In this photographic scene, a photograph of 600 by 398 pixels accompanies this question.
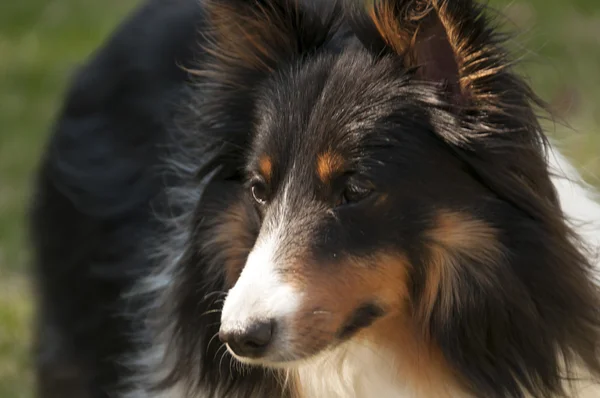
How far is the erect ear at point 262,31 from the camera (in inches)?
135

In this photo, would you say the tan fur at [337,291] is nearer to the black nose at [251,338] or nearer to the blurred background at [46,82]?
the black nose at [251,338]

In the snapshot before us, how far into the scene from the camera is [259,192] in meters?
3.31

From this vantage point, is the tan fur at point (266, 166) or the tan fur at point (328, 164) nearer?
the tan fur at point (328, 164)

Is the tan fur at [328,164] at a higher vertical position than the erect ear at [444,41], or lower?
lower

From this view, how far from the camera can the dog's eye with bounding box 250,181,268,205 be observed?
328 centimetres

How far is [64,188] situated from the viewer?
179 inches

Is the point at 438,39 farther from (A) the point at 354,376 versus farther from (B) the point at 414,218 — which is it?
(A) the point at 354,376

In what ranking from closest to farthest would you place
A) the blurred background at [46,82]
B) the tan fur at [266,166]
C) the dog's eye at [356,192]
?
1. the dog's eye at [356,192]
2. the tan fur at [266,166]
3. the blurred background at [46,82]

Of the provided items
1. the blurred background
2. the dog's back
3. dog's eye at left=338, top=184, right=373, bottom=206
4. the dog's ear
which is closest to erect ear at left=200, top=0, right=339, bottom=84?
the dog's ear

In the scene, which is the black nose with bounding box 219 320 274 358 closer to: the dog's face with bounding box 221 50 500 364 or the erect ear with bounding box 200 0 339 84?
the dog's face with bounding box 221 50 500 364

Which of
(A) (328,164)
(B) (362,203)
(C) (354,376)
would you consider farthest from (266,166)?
(C) (354,376)

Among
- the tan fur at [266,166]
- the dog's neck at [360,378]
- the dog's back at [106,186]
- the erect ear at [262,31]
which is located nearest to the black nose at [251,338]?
the dog's neck at [360,378]

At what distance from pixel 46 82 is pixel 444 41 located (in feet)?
21.2

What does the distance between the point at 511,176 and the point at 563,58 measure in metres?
6.02
